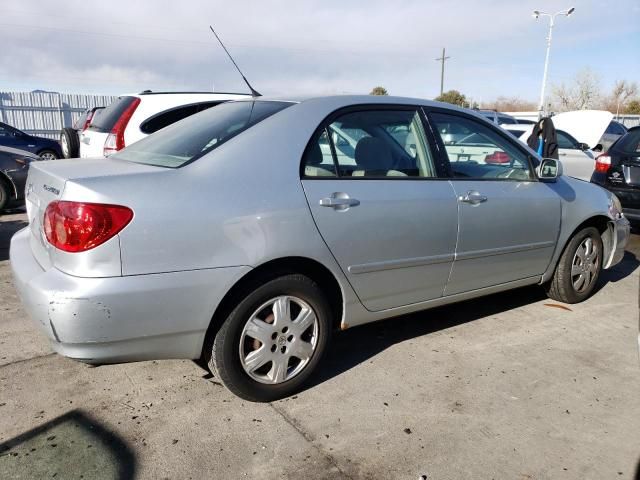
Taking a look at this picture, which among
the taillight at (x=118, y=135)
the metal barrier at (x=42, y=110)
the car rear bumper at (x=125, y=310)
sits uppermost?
the metal barrier at (x=42, y=110)

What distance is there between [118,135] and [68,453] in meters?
4.33

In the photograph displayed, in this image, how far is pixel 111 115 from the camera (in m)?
6.52

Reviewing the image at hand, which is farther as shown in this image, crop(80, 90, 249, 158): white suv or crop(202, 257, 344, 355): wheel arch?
crop(80, 90, 249, 158): white suv

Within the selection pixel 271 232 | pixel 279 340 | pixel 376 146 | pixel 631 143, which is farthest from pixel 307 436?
pixel 631 143

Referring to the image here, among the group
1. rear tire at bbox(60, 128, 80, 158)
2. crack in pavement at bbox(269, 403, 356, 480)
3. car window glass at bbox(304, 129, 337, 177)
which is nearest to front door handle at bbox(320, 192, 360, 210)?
car window glass at bbox(304, 129, 337, 177)

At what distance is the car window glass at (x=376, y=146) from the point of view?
2.98m

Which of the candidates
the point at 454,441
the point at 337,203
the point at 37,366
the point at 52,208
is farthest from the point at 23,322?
the point at 454,441

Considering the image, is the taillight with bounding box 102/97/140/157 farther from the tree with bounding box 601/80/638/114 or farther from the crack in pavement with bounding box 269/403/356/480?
the tree with bounding box 601/80/638/114

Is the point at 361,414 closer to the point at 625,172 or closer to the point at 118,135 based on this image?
the point at 118,135

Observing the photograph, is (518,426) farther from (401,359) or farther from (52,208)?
(52,208)

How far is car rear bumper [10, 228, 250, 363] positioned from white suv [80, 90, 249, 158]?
3.76m

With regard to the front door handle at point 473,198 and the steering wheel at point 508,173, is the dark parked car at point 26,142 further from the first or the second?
the front door handle at point 473,198

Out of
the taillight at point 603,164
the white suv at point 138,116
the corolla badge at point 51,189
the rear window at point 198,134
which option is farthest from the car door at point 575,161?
the corolla badge at point 51,189

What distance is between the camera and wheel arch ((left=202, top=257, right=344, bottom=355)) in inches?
104
